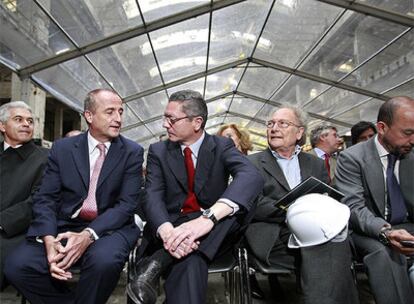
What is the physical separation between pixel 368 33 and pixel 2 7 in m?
6.19

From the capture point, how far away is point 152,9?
555 centimetres

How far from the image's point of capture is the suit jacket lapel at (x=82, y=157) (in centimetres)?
187

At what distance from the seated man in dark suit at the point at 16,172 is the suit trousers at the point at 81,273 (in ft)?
0.86

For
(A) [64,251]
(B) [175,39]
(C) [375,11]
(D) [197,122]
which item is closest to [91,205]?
(A) [64,251]

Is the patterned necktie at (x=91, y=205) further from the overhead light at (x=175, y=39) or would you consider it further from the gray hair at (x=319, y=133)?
the overhead light at (x=175, y=39)

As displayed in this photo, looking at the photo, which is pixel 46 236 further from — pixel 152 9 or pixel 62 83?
pixel 62 83

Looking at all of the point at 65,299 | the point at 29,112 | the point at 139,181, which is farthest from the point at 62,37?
the point at 65,299

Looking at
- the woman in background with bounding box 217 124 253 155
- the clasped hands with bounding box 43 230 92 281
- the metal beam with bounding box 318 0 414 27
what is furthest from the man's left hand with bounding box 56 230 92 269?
the metal beam with bounding box 318 0 414 27

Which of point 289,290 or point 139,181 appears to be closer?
point 139,181

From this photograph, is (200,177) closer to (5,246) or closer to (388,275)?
(388,275)

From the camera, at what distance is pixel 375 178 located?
183 cm

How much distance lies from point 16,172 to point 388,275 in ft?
7.49

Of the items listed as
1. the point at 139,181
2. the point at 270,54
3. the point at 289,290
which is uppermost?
the point at 270,54

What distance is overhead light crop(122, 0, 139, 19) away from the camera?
5184 mm
